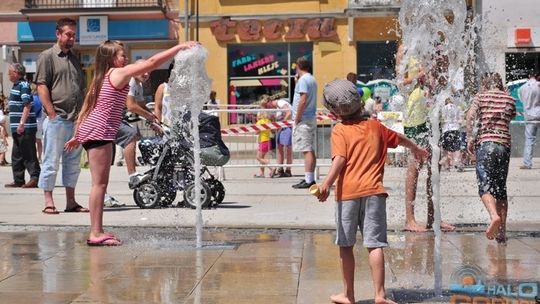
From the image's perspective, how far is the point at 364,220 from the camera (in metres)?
5.16

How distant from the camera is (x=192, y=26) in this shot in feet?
96.1

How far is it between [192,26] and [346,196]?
81.2 ft

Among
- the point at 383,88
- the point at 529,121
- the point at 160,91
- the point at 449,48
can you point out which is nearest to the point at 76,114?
the point at 160,91

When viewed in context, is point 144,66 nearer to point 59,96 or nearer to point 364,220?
point 59,96

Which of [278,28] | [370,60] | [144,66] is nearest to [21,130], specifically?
[144,66]

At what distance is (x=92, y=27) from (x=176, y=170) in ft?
73.4

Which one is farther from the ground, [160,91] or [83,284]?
[160,91]

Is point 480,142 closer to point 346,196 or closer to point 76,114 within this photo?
point 346,196

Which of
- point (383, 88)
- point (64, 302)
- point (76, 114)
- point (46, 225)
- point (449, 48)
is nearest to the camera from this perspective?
point (64, 302)

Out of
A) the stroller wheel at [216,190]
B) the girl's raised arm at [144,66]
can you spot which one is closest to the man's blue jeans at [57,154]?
the stroller wheel at [216,190]

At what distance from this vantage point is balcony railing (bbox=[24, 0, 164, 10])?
103 ft

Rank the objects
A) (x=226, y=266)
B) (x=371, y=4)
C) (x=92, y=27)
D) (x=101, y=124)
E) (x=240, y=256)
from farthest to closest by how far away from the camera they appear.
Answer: (x=92, y=27), (x=371, y=4), (x=101, y=124), (x=240, y=256), (x=226, y=266)

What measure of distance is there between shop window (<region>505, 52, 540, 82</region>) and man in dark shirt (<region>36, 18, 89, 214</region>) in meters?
19.7

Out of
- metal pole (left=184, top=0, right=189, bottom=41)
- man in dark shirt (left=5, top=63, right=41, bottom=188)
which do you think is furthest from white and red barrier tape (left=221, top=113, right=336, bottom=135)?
metal pole (left=184, top=0, right=189, bottom=41)
